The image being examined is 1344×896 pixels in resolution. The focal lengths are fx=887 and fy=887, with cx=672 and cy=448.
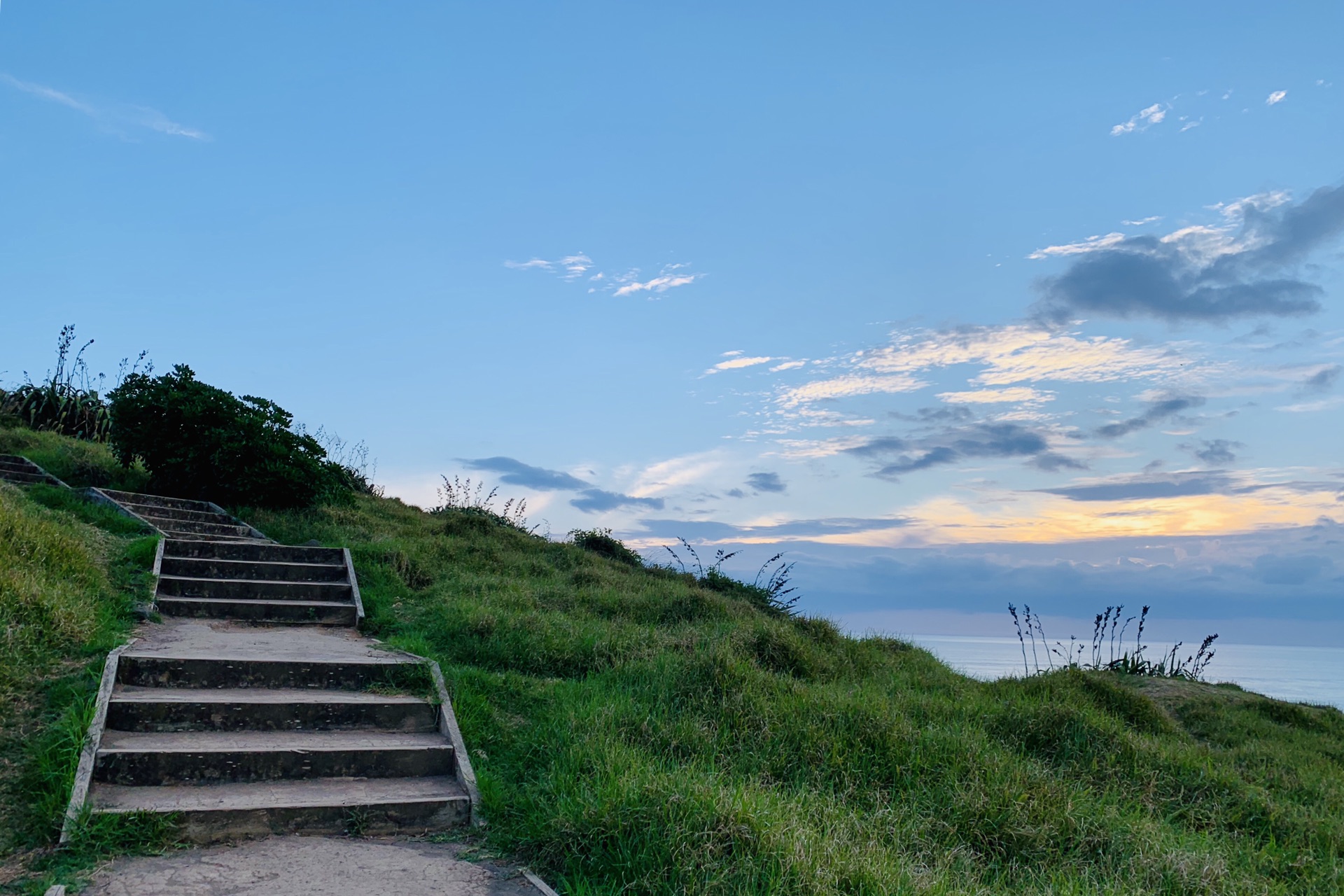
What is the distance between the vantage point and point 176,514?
524 inches

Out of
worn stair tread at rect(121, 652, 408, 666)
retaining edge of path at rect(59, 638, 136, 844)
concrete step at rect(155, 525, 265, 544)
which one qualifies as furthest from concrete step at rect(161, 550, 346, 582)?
retaining edge of path at rect(59, 638, 136, 844)

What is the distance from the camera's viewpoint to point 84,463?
15086 mm

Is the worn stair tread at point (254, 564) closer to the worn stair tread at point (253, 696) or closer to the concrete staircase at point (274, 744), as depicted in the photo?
the concrete staircase at point (274, 744)

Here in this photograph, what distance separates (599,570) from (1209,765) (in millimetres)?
8449

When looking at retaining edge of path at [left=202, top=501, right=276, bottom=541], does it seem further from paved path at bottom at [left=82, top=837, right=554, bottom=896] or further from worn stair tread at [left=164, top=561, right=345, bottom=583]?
paved path at bottom at [left=82, top=837, right=554, bottom=896]

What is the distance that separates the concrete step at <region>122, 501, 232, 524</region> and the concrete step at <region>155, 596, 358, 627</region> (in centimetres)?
390

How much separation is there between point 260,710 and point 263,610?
350 cm

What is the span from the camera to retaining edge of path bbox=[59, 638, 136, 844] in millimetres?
5060

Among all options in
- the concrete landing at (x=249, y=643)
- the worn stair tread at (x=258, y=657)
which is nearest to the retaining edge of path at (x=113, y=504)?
the concrete landing at (x=249, y=643)

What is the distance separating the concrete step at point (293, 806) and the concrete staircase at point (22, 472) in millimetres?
10601

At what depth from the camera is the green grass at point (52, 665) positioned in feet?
16.3

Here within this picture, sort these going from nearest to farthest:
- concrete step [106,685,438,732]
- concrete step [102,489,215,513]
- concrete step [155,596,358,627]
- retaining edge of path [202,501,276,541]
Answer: concrete step [106,685,438,732]
concrete step [155,596,358,627]
retaining edge of path [202,501,276,541]
concrete step [102,489,215,513]

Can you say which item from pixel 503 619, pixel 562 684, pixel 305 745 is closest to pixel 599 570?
pixel 503 619

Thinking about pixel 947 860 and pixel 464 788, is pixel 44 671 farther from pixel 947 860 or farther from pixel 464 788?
pixel 947 860
